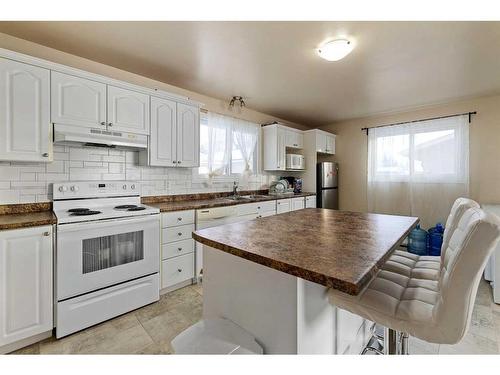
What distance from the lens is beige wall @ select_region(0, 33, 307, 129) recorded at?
1994mm

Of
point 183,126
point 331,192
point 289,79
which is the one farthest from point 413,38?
point 331,192

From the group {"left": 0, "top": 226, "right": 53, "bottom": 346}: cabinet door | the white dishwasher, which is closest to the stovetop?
{"left": 0, "top": 226, "right": 53, "bottom": 346}: cabinet door

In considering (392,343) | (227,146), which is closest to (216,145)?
(227,146)

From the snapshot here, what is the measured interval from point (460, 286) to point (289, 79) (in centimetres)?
257

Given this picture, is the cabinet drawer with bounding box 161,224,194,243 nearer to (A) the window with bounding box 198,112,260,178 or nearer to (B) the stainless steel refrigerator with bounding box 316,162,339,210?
(A) the window with bounding box 198,112,260,178

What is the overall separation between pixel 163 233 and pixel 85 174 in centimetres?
94

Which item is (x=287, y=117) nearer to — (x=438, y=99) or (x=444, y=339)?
(x=438, y=99)

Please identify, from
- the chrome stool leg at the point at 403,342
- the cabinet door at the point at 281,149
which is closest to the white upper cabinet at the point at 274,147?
the cabinet door at the point at 281,149

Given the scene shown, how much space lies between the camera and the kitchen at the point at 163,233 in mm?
1009

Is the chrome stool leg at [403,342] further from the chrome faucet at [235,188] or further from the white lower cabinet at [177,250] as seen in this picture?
the chrome faucet at [235,188]

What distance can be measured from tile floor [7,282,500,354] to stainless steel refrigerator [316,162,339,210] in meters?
2.50

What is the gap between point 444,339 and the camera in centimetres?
86

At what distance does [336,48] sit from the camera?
197cm

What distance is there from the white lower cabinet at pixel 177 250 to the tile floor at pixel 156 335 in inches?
10.1
